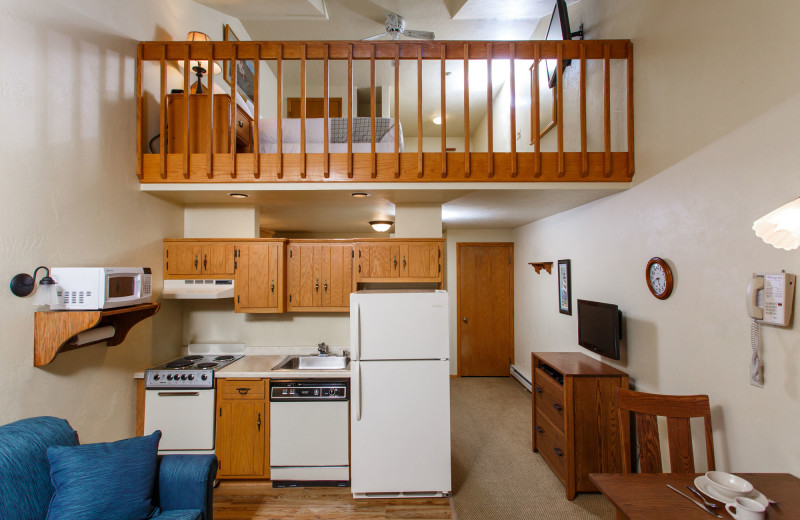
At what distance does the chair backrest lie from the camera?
5.78ft

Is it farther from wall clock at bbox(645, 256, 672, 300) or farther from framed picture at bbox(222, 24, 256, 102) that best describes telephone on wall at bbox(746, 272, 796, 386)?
framed picture at bbox(222, 24, 256, 102)

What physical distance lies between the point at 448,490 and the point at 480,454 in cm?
74

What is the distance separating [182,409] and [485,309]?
4.12 m

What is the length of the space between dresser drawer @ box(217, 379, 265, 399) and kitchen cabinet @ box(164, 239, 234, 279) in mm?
900

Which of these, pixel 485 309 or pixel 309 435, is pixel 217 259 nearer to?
pixel 309 435

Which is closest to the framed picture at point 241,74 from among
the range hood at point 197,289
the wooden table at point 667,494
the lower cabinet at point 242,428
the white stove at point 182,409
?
the range hood at point 197,289

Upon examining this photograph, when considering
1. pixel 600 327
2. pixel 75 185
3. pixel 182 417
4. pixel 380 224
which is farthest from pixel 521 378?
pixel 75 185

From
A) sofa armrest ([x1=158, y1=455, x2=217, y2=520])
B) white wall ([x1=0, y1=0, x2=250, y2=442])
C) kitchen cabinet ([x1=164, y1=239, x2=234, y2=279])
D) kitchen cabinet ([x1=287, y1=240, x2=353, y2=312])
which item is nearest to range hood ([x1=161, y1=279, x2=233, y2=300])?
kitchen cabinet ([x1=164, y1=239, x2=234, y2=279])

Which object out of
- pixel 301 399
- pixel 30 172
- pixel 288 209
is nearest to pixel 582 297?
pixel 301 399

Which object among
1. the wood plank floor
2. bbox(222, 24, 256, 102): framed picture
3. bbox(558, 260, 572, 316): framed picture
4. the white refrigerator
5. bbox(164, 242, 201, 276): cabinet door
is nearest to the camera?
the wood plank floor

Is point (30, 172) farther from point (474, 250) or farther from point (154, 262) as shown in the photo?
point (474, 250)

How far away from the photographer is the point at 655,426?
183 cm

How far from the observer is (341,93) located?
→ 5.32 meters

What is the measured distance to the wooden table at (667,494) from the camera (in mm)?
1288
